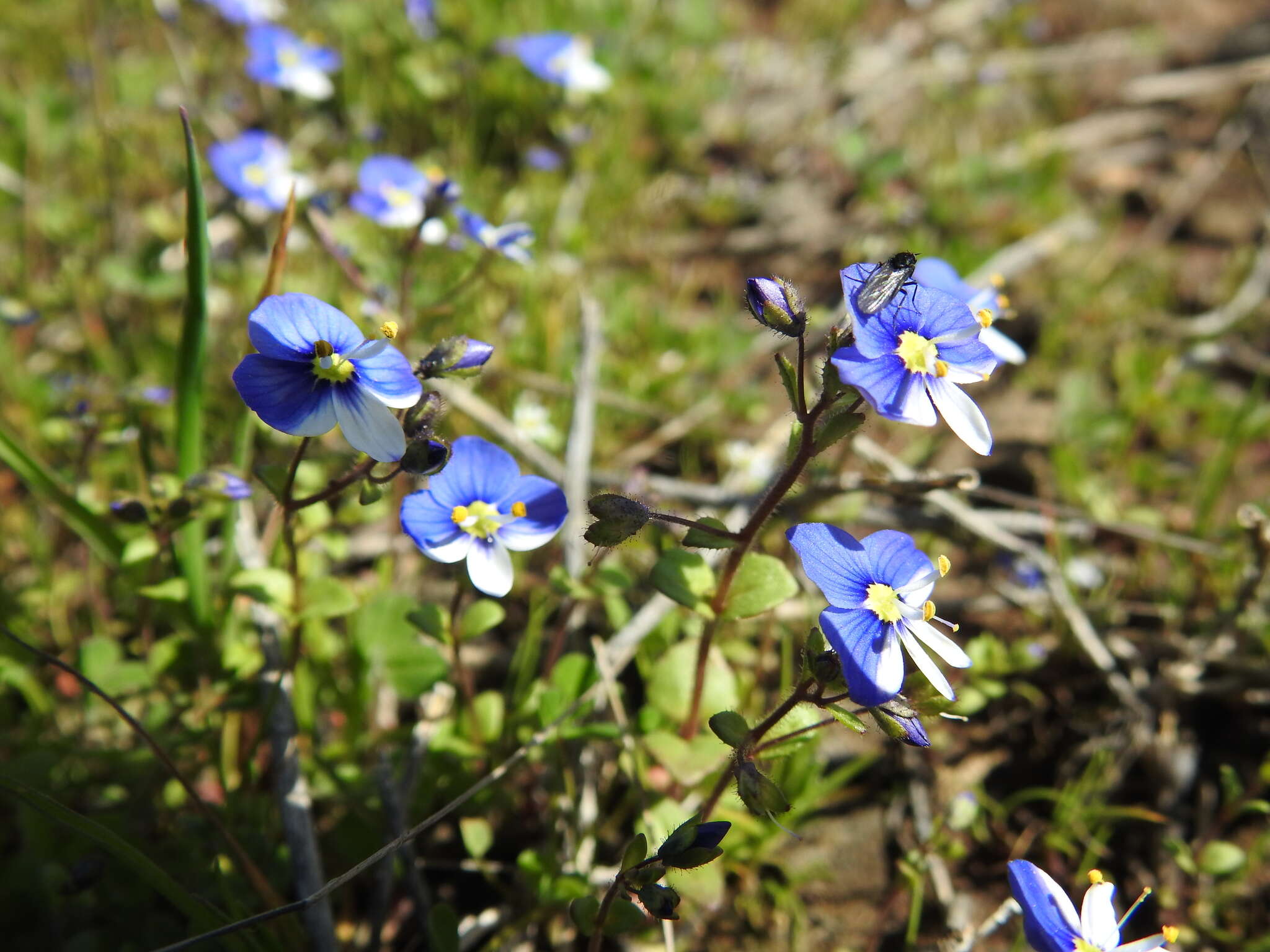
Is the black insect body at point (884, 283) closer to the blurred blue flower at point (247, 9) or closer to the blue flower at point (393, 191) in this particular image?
the blue flower at point (393, 191)

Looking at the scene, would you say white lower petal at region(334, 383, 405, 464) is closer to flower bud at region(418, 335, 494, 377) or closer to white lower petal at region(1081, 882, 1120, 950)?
flower bud at region(418, 335, 494, 377)

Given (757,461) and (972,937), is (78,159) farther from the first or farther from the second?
(972,937)

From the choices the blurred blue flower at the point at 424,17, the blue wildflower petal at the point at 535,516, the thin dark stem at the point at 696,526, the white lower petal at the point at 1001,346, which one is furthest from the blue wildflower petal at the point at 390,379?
the blurred blue flower at the point at 424,17

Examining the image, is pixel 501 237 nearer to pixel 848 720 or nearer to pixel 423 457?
pixel 423 457

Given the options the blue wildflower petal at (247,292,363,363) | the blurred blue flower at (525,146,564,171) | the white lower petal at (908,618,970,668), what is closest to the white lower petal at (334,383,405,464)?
the blue wildflower petal at (247,292,363,363)

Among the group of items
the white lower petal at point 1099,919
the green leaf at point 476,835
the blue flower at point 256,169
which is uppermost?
the blue flower at point 256,169

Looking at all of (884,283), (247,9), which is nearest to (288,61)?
(247,9)

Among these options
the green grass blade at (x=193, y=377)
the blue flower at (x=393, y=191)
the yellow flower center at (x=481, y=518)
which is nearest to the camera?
the yellow flower center at (x=481, y=518)
